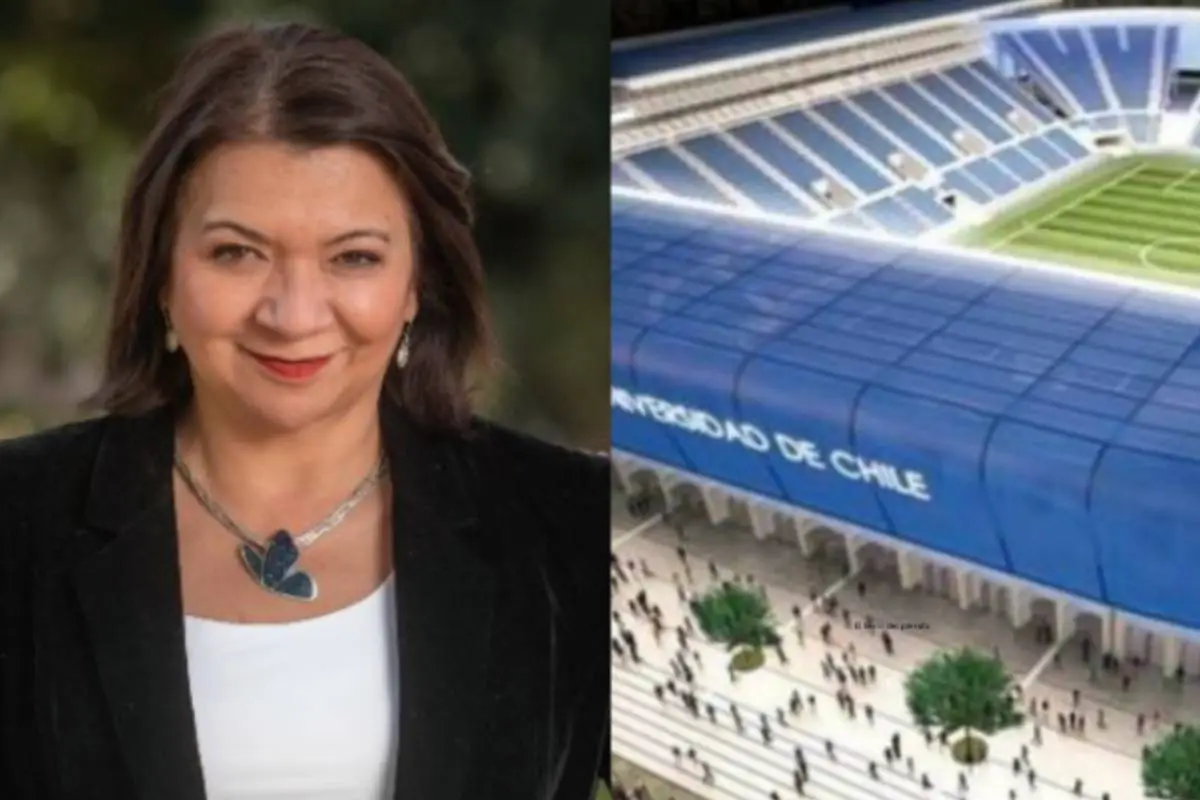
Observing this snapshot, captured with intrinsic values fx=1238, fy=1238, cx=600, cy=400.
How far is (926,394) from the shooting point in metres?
1.92

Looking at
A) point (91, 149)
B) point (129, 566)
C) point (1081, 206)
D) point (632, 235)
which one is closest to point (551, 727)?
point (129, 566)

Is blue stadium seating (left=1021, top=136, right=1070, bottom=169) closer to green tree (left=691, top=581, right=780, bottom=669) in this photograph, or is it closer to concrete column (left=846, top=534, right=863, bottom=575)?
concrete column (left=846, top=534, right=863, bottom=575)

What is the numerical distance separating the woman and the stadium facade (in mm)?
520

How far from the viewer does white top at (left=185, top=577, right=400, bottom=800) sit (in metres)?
1.57

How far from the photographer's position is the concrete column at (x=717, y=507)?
6.92ft

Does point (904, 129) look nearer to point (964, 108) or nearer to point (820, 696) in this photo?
point (964, 108)

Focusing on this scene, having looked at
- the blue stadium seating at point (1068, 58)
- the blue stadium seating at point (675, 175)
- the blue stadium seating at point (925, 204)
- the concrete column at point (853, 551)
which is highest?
the blue stadium seating at point (1068, 58)

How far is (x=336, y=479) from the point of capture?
162 centimetres

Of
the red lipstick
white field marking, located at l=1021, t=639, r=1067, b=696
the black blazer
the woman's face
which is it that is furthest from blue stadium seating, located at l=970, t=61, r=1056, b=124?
the red lipstick

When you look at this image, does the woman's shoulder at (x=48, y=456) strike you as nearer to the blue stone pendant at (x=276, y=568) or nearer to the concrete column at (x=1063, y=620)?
the blue stone pendant at (x=276, y=568)

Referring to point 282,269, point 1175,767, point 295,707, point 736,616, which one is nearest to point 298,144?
point 282,269

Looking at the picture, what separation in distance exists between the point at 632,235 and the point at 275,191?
30.4 inches

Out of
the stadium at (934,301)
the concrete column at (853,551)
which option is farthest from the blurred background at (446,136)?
the concrete column at (853,551)

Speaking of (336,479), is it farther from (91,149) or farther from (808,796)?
(808,796)
